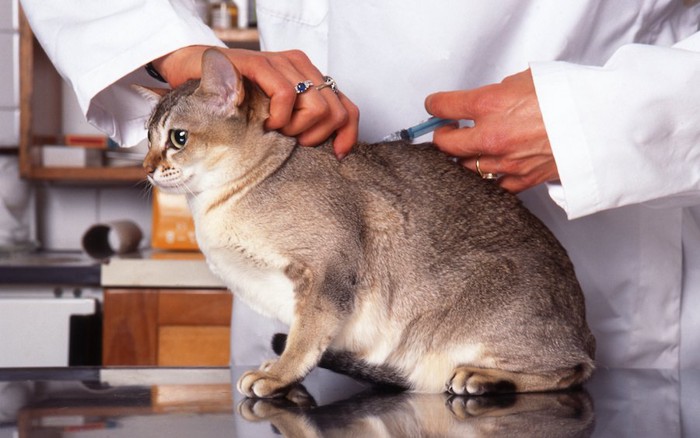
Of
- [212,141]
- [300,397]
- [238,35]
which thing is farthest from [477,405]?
[238,35]

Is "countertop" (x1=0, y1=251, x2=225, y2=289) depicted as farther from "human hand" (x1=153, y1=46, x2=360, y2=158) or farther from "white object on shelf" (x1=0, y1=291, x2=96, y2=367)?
"human hand" (x1=153, y1=46, x2=360, y2=158)

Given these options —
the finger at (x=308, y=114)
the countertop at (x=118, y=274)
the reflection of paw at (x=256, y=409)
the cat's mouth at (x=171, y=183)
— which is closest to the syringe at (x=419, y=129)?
the finger at (x=308, y=114)

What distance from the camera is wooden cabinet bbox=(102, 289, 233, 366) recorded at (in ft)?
6.23

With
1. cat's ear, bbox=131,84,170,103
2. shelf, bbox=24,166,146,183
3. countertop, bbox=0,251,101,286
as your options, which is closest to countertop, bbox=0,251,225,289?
countertop, bbox=0,251,101,286

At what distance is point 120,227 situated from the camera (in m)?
2.24

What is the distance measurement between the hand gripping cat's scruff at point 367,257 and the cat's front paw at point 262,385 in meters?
0.02

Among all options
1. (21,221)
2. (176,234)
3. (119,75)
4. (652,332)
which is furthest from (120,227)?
(652,332)

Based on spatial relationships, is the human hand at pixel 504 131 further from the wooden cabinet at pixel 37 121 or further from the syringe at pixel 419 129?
the wooden cabinet at pixel 37 121

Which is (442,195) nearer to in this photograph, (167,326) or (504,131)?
(504,131)

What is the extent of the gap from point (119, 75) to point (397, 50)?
0.32 meters

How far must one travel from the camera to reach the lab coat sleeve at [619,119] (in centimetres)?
82

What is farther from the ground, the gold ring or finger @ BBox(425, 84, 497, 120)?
finger @ BBox(425, 84, 497, 120)

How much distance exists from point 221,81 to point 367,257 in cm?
22

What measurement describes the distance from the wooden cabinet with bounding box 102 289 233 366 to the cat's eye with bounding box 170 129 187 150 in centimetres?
102
